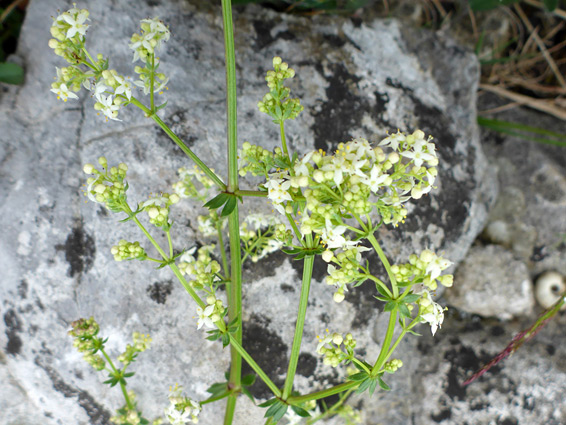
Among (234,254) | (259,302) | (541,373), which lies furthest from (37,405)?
(541,373)

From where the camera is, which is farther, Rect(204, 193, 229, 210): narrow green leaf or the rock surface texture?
the rock surface texture

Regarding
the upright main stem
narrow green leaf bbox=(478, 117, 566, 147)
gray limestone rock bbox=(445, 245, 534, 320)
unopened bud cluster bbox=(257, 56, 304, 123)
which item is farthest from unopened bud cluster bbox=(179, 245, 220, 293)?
narrow green leaf bbox=(478, 117, 566, 147)

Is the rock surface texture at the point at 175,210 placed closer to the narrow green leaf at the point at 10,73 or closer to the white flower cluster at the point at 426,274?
the narrow green leaf at the point at 10,73

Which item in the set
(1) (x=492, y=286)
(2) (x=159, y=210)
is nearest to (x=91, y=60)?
(2) (x=159, y=210)

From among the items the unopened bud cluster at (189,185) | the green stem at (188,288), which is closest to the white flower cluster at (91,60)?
the unopened bud cluster at (189,185)

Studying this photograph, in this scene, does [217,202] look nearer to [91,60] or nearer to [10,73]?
[91,60]

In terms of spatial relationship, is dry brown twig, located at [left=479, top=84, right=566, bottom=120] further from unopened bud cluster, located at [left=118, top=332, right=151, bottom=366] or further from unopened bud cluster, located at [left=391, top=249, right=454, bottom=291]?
unopened bud cluster, located at [left=118, top=332, right=151, bottom=366]
